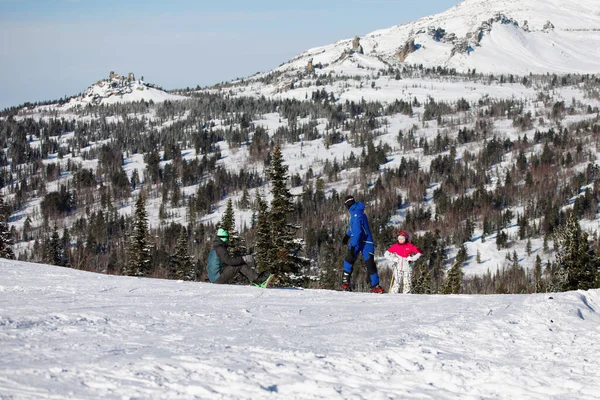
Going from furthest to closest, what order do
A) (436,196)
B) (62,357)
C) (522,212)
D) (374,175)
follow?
(374,175), (436,196), (522,212), (62,357)

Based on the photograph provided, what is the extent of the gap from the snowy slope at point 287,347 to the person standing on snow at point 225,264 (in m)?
3.40

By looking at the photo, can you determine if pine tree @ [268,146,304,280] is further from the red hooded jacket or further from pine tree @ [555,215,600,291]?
pine tree @ [555,215,600,291]

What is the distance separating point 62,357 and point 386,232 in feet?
431

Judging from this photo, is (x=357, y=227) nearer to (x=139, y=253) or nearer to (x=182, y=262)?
(x=139, y=253)

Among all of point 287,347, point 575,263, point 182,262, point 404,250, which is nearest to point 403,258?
point 404,250

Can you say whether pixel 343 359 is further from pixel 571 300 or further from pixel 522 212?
pixel 522 212

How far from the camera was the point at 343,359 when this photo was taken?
258 inches

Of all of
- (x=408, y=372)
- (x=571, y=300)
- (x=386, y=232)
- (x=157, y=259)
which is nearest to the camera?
(x=408, y=372)

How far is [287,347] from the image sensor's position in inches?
272

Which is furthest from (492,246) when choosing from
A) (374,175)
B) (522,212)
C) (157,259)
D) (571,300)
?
(571,300)

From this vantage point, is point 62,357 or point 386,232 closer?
point 62,357

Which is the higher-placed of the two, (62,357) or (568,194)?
(62,357)

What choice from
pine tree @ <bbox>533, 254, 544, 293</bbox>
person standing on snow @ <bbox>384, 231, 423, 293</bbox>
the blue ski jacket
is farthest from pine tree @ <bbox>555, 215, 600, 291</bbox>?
the blue ski jacket

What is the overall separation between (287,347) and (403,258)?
837 cm
